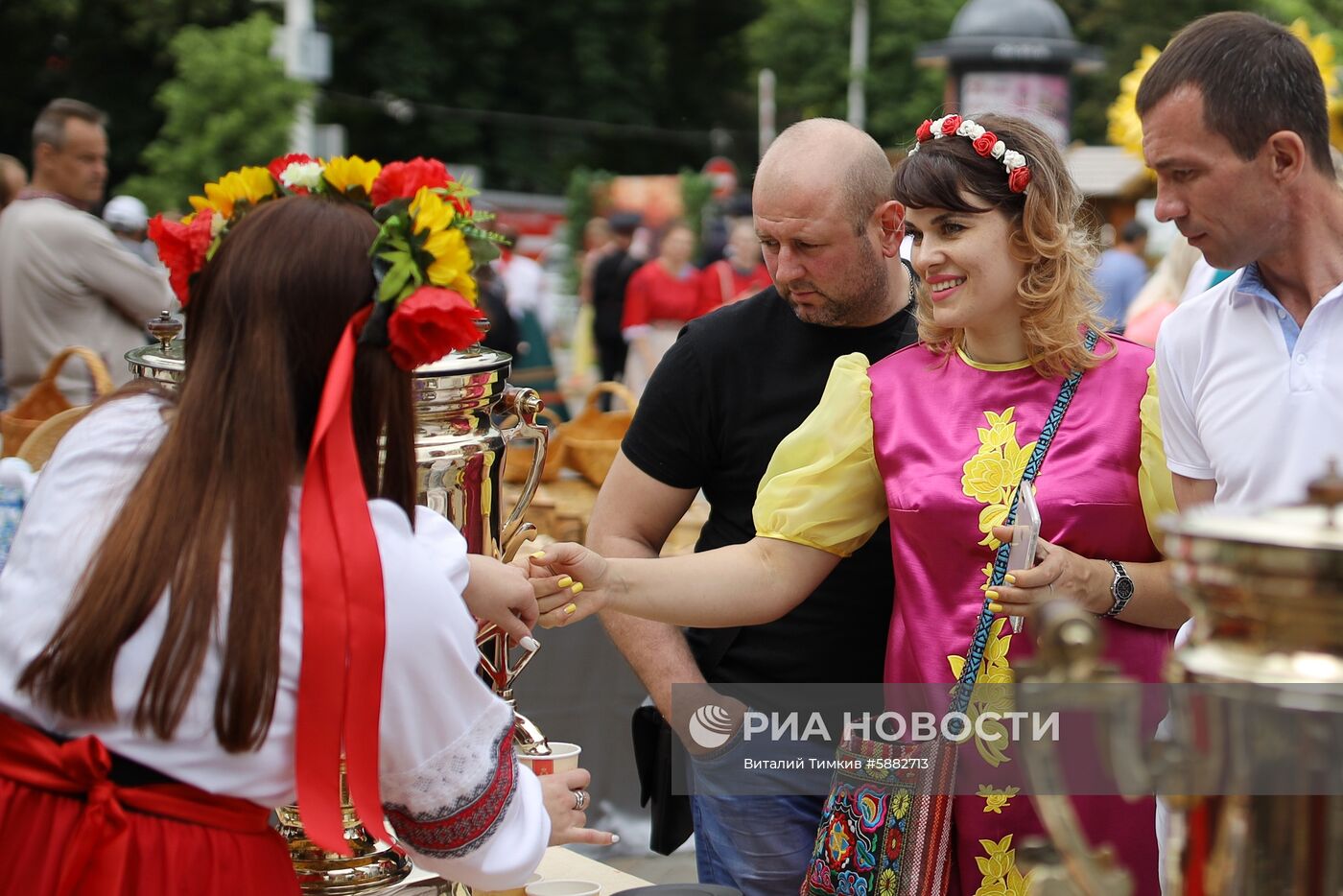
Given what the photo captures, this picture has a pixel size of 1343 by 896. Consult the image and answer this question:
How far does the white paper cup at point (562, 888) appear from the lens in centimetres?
228

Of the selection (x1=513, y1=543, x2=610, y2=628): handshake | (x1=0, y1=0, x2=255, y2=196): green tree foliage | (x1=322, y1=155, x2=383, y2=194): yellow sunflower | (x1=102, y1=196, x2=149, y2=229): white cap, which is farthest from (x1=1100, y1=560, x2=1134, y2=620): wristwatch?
(x1=0, y1=0, x2=255, y2=196): green tree foliage

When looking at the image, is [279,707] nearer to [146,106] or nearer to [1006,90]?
[1006,90]

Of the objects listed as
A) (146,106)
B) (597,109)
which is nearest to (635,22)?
(597,109)

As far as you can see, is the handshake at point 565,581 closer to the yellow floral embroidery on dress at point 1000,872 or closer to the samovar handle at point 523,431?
the samovar handle at point 523,431

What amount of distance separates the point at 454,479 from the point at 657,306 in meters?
8.76

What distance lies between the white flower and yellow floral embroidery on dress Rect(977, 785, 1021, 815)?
131 centimetres

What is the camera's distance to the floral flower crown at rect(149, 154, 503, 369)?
65.4 inches

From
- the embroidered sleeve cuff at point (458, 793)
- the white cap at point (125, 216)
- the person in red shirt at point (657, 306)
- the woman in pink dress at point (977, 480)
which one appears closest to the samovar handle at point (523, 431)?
the woman in pink dress at point (977, 480)

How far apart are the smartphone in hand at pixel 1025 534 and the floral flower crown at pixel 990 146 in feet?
1.71

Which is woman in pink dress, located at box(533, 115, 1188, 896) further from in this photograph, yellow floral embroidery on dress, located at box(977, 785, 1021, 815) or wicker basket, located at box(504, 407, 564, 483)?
wicker basket, located at box(504, 407, 564, 483)

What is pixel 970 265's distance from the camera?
236 centimetres

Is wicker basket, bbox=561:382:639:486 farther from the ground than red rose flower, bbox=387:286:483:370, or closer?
closer

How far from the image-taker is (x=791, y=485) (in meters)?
2.46

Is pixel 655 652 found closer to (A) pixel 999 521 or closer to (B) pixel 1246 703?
(A) pixel 999 521
